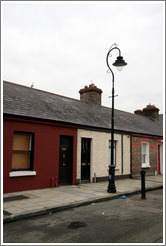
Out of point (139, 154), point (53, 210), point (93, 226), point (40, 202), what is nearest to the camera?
point (93, 226)

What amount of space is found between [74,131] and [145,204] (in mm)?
5689

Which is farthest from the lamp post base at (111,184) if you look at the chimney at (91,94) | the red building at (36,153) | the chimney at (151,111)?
the chimney at (151,111)

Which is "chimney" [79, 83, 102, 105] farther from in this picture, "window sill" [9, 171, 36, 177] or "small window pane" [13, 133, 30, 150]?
"window sill" [9, 171, 36, 177]

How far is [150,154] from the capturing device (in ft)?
59.7

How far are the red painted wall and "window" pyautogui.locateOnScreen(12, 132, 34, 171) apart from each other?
285 mm

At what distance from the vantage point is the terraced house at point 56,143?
32.0 ft

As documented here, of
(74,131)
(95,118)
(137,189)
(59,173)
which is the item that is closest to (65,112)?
(74,131)

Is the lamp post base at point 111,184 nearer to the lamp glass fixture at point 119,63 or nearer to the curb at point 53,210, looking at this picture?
the curb at point 53,210

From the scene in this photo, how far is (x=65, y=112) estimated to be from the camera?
13148 millimetres

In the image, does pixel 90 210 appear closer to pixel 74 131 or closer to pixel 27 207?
pixel 27 207

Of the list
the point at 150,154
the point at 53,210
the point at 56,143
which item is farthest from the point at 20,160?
the point at 150,154

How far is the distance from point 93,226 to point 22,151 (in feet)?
19.2

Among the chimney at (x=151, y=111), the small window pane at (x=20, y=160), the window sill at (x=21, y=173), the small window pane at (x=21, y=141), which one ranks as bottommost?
the window sill at (x=21, y=173)

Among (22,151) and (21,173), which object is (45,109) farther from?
(21,173)
